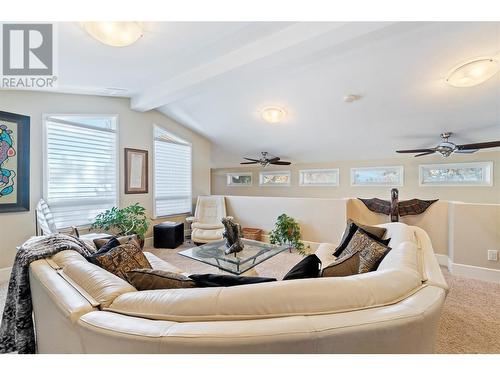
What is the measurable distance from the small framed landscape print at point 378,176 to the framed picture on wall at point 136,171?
4715 millimetres

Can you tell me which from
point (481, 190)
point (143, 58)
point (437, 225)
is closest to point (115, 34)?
point (143, 58)

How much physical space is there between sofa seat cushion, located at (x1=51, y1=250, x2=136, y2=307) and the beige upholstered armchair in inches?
126

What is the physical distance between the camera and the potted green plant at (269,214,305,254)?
14.2 ft

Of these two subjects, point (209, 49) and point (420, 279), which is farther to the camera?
point (209, 49)

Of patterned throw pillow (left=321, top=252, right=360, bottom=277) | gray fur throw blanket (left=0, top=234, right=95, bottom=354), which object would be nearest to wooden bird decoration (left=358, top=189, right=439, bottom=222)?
patterned throw pillow (left=321, top=252, right=360, bottom=277)

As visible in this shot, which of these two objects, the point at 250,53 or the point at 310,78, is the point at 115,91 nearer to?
the point at 250,53

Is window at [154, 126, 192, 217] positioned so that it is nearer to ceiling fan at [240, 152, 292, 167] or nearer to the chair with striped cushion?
ceiling fan at [240, 152, 292, 167]

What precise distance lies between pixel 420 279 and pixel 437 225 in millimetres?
3225

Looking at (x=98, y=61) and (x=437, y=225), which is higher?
(x=98, y=61)

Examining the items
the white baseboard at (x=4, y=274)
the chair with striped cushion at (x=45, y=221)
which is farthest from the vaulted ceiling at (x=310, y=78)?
the white baseboard at (x=4, y=274)
